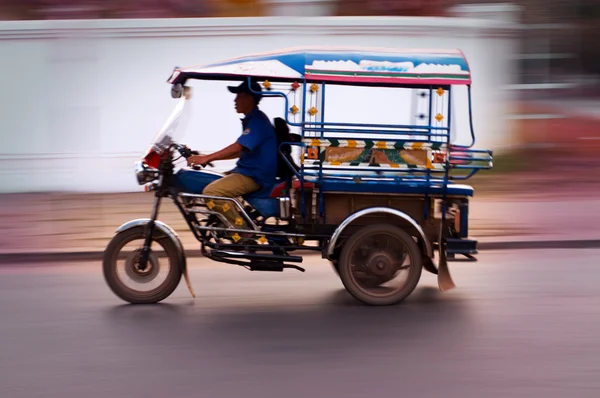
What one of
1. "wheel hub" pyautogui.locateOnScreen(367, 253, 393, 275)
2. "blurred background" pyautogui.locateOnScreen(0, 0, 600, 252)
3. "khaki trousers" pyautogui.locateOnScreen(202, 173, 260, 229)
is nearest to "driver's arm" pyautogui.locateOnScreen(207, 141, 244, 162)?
"khaki trousers" pyautogui.locateOnScreen(202, 173, 260, 229)

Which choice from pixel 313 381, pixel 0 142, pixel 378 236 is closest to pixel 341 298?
pixel 378 236

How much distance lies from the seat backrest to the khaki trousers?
266 millimetres

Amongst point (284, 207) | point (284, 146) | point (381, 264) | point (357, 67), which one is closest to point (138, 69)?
point (284, 146)

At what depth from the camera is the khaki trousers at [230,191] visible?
6297 millimetres

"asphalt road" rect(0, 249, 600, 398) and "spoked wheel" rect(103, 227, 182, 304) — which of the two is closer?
"asphalt road" rect(0, 249, 600, 398)

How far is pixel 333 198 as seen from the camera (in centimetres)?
630

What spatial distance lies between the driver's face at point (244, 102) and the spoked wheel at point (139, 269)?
1.16 meters

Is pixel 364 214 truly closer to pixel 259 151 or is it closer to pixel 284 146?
pixel 284 146

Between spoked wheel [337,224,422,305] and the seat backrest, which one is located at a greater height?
the seat backrest

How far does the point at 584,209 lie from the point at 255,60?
6.17 metres

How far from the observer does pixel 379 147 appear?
605 cm

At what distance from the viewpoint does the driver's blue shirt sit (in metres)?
6.32

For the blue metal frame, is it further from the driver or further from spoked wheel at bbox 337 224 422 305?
spoked wheel at bbox 337 224 422 305

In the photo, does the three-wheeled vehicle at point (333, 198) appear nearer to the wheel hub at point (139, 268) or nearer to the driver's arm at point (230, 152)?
the wheel hub at point (139, 268)
